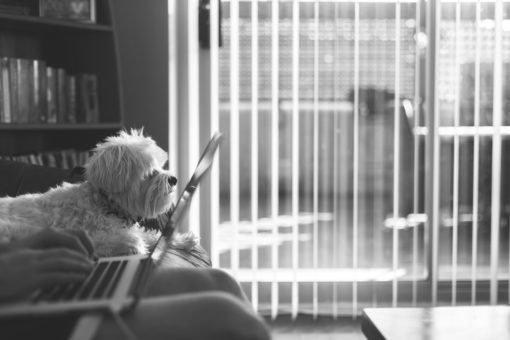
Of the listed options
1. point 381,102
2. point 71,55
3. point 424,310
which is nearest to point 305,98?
point 381,102

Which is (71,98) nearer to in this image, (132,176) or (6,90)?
(6,90)

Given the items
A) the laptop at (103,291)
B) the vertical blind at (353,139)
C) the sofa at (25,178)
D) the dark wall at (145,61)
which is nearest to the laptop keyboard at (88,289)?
the laptop at (103,291)

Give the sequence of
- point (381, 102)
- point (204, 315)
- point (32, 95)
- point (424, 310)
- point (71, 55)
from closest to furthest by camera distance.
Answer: point (204, 315) → point (424, 310) → point (32, 95) → point (71, 55) → point (381, 102)

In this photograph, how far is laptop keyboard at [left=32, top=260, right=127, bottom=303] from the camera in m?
1.07

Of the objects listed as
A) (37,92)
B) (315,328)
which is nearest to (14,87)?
(37,92)

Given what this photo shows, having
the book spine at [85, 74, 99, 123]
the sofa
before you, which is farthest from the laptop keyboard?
the book spine at [85, 74, 99, 123]

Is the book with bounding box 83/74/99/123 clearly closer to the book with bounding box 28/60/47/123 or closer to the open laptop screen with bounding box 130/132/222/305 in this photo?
the book with bounding box 28/60/47/123

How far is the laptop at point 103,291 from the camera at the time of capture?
1008 millimetres

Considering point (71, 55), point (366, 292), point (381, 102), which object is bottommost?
point (366, 292)

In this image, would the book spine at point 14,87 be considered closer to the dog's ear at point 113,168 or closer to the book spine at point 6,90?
the book spine at point 6,90

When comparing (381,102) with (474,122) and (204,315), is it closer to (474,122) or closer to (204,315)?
(474,122)

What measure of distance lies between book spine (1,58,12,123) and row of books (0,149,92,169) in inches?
6.4

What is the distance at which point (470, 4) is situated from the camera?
131 inches

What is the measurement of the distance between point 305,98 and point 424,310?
1598mm
